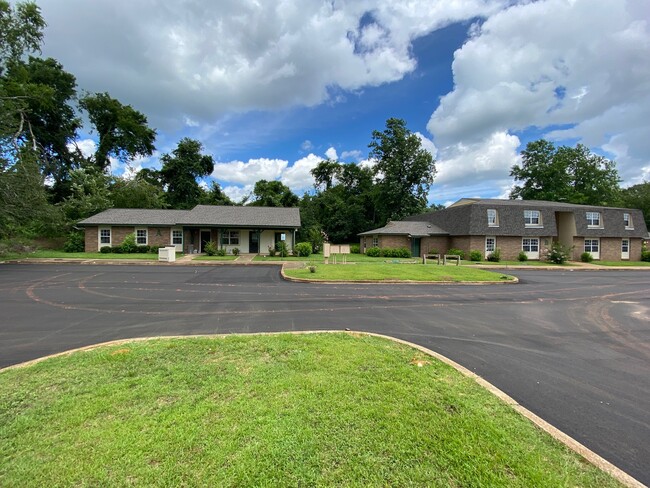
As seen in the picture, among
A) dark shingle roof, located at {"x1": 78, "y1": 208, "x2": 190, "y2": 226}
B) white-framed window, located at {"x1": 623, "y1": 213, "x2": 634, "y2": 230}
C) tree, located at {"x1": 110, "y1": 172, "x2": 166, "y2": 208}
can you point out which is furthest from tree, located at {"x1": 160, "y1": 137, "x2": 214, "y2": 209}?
white-framed window, located at {"x1": 623, "y1": 213, "x2": 634, "y2": 230}

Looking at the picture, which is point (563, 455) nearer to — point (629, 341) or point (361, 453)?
point (361, 453)

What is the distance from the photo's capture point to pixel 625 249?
30516 millimetres

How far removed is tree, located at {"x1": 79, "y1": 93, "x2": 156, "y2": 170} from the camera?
41438mm

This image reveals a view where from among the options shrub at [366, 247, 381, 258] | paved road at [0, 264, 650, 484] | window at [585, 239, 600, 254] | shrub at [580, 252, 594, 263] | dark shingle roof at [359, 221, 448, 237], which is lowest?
paved road at [0, 264, 650, 484]

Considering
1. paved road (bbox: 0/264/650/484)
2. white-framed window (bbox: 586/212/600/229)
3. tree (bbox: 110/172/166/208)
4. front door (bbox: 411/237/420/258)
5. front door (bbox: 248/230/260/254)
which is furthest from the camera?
tree (bbox: 110/172/166/208)

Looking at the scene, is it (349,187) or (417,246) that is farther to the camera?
(349,187)

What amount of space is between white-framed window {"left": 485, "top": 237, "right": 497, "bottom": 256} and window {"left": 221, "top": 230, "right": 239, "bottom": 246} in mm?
22588

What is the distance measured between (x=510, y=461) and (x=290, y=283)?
435 inches

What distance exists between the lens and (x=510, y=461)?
2447 mm

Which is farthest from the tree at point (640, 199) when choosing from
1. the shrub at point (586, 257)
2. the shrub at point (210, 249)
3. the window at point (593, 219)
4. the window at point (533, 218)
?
the shrub at point (210, 249)

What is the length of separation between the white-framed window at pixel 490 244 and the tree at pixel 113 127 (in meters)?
47.4

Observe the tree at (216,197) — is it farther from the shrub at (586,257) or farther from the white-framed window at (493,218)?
the shrub at (586,257)

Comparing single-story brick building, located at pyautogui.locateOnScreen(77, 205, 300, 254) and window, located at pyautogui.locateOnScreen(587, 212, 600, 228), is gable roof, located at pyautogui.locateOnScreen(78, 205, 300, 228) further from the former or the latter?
window, located at pyautogui.locateOnScreen(587, 212, 600, 228)

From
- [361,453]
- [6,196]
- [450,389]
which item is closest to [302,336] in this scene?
[450,389]
